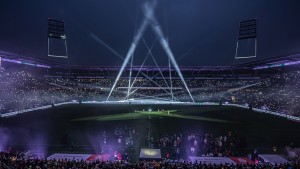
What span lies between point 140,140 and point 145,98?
12886mm

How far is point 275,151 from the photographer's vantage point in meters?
22.8

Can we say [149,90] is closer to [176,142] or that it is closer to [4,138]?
[176,142]

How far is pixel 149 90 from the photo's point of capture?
3891 centimetres

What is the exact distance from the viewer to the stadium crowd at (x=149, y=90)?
33.2 m

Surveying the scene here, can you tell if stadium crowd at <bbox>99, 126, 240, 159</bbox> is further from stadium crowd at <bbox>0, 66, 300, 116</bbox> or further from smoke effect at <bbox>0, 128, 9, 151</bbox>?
stadium crowd at <bbox>0, 66, 300, 116</bbox>

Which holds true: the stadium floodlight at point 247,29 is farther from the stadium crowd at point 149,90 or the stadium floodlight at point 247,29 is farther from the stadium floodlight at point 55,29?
the stadium floodlight at point 55,29

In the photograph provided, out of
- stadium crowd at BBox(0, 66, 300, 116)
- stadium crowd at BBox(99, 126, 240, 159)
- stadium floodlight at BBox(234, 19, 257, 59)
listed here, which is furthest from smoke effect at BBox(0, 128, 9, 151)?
stadium floodlight at BBox(234, 19, 257, 59)

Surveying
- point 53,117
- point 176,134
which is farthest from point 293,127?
point 53,117

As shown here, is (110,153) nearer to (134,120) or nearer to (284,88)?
(134,120)

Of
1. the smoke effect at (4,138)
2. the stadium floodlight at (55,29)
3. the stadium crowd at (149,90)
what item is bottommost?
the smoke effect at (4,138)

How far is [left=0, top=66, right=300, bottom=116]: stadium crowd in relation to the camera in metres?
33.2

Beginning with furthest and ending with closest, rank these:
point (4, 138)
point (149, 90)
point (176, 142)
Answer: point (149, 90) < point (4, 138) < point (176, 142)

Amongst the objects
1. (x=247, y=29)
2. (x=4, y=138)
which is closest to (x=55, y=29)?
(x=4, y=138)

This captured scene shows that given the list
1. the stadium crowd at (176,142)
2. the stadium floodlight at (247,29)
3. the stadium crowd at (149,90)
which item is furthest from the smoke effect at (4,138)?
the stadium floodlight at (247,29)
